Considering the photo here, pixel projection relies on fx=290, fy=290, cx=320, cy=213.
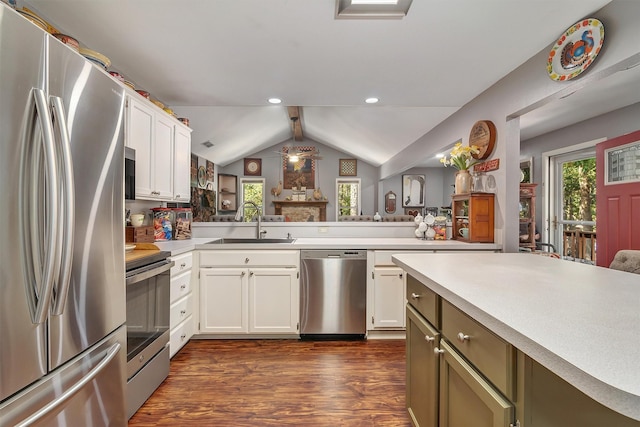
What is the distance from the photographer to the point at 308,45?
1.93 meters

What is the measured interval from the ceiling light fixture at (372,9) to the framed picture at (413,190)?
809cm

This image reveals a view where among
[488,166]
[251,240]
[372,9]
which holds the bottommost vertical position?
[251,240]

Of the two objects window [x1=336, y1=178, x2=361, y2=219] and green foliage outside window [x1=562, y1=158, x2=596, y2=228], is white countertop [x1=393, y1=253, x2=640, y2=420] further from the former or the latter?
window [x1=336, y1=178, x2=361, y2=219]

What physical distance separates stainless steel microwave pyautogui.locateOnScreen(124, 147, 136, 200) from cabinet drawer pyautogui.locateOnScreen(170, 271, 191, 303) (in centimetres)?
69

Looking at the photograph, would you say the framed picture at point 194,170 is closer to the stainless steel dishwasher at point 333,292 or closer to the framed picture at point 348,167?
the framed picture at point 348,167

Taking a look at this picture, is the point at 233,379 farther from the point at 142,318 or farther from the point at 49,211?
the point at 49,211

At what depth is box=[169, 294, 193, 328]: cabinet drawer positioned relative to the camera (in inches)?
86.7

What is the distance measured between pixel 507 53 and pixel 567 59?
36 cm

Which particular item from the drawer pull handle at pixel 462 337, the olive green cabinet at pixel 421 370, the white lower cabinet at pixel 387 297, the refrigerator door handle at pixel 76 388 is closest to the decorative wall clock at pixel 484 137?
the white lower cabinet at pixel 387 297

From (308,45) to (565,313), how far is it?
1.95m

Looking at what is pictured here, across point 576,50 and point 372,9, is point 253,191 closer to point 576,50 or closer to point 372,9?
point 372,9

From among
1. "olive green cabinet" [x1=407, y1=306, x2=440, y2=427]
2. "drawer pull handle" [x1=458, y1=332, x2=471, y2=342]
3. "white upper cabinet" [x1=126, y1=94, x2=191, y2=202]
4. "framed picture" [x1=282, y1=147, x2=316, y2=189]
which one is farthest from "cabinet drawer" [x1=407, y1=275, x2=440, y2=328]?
"framed picture" [x1=282, y1=147, x2=316, y2=189]

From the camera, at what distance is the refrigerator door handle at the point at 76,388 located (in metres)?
0.86

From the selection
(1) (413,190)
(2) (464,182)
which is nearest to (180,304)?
(2) (464,182)
